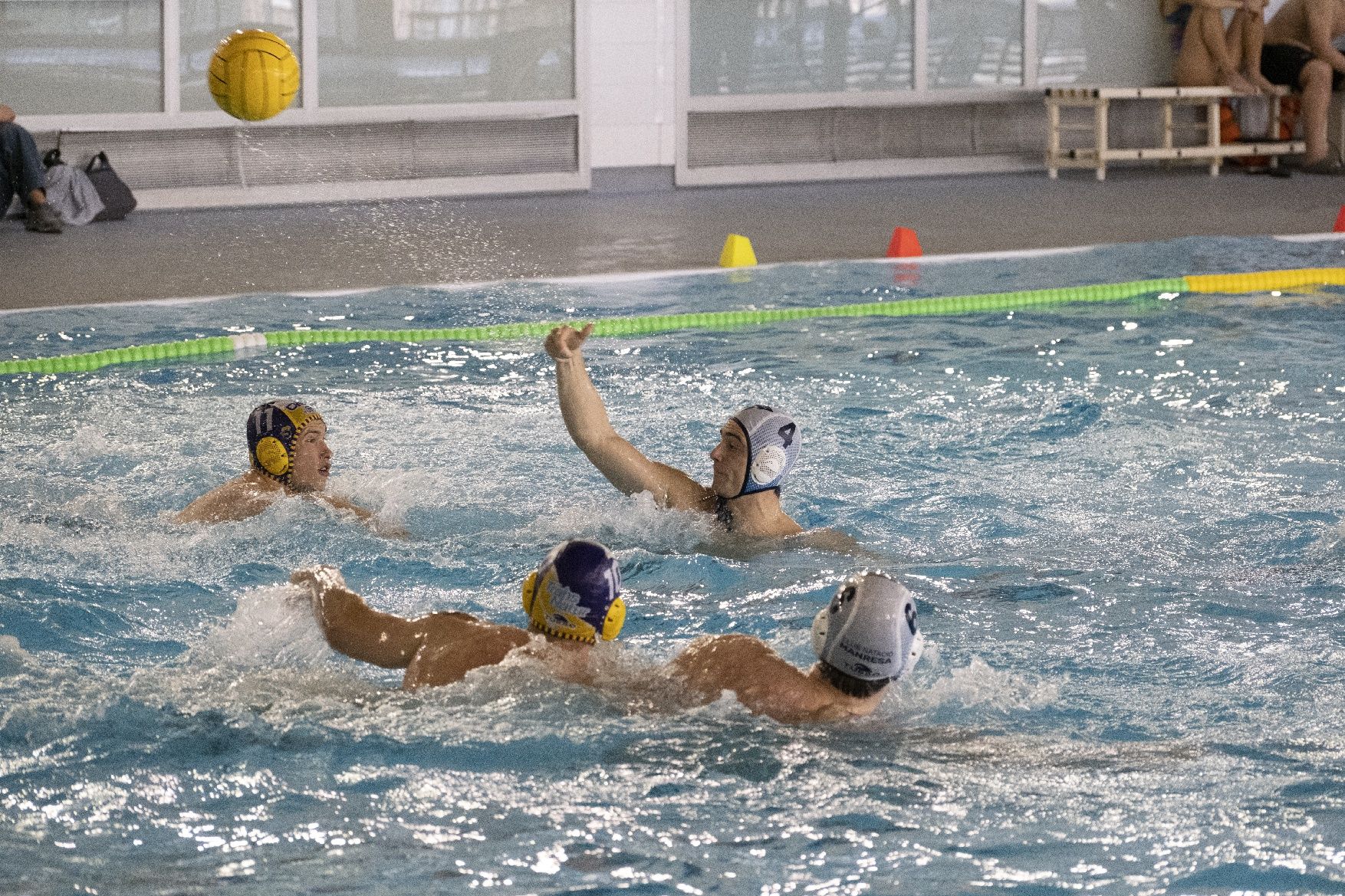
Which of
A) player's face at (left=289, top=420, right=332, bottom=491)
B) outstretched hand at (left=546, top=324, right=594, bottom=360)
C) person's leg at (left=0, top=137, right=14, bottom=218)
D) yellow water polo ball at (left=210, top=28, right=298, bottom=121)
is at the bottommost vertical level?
player's face at (left=289, top=420, right=332, bottom=491)

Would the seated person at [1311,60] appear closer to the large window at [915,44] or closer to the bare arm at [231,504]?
the large window at [915,44]

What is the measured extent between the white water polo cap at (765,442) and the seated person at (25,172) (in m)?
7.82

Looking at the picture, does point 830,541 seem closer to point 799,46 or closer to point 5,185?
point 5,185

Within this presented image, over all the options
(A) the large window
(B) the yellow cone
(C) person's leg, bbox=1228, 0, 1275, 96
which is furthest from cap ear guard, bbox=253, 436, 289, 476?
(C) person's leg, bbox=1228, 0, 1275, 96

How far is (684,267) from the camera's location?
974cm

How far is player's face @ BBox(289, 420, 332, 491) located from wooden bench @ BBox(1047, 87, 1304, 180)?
1023 centimetres

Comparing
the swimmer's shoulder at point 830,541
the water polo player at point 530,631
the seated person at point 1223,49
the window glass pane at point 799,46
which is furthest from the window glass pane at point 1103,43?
the water polo player at point 530,631

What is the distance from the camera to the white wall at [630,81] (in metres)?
13.7

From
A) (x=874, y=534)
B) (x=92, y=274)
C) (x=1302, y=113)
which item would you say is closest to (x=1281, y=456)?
(x=874, y=534)

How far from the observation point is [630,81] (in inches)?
547

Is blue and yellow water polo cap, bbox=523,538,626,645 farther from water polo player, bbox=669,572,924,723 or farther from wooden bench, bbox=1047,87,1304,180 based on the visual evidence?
wooden bench, bbox=1047,87,1304,180

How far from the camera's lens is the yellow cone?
983cm

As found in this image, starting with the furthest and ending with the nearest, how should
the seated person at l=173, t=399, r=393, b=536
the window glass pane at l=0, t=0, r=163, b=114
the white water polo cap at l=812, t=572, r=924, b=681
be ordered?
the window glass pane at l=0, t=0, r=163, b=114
the seated person at l=173, t=399, r=393, b=536
the white water polo cap at l=812, t=572, r=924, b=681

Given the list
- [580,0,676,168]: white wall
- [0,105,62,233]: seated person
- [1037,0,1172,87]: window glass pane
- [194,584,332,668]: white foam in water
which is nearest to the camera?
[194,584,332,668]: white foam in water
